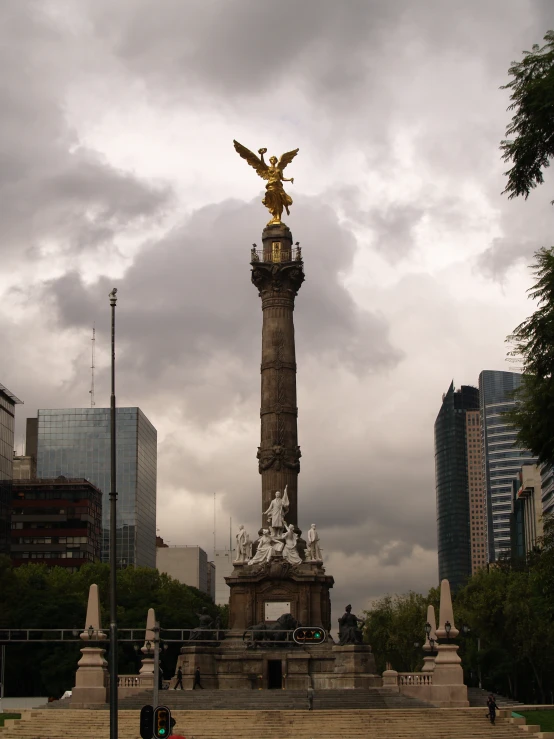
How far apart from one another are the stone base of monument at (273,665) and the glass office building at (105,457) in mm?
117290

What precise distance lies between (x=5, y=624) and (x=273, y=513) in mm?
24242

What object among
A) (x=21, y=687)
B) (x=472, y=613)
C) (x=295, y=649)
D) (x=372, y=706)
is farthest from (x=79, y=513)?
(x=372, y=706)

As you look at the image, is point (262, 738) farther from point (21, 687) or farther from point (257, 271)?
point (21, 687)

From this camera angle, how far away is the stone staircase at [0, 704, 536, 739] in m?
40.3

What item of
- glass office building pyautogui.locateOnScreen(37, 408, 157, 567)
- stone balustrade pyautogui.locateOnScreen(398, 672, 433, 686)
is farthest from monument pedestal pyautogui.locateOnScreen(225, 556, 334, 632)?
glass office building pyautogui.locateOnScreen(37, 408, 157, 567)

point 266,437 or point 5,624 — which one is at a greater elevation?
point 266,437

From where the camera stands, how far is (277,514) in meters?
64.8

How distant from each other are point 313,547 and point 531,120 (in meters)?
41.9

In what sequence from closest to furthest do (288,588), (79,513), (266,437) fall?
(288,588)
(266,437)
(79,513)

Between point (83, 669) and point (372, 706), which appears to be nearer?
point (372, 706)

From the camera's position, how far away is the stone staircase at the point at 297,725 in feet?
132

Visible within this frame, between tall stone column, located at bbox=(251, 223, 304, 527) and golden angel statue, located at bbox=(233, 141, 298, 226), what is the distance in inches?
52.0

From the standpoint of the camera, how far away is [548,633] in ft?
230

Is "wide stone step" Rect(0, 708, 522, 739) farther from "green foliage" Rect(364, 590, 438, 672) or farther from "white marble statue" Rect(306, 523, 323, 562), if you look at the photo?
"green foliage" Rect(364, 590, 438, 672)
